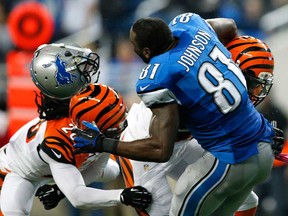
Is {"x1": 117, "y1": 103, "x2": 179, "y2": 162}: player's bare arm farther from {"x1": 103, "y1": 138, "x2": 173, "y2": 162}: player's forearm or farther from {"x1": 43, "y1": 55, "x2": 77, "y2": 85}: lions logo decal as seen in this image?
{"x1": 43, "y1": 55, "x2": 77, "y2": 85}: lions logo decal

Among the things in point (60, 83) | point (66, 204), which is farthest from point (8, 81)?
point (60, 83)

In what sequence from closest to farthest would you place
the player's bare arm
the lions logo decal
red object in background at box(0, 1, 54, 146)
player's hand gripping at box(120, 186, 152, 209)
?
the player's bare arm
player's hand gripping at box(120, 186, 152, 209)
the lions logo decal
red object in background at box(0, 1, 54, 146)

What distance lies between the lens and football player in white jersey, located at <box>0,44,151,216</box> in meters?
4.73

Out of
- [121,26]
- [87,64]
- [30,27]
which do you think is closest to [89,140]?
[87,64]

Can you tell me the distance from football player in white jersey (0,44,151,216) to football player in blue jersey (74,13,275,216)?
325 millimetres

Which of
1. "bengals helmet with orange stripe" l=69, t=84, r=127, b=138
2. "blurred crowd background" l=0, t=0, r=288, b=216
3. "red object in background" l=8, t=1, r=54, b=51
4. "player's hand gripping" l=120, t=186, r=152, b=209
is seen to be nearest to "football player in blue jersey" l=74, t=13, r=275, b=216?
"player's hand gripping" l=120, t=186, r=152, b=209

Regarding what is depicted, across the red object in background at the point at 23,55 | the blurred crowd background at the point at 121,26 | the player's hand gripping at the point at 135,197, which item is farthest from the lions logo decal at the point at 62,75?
the blurred crowd background at the point at 121,26

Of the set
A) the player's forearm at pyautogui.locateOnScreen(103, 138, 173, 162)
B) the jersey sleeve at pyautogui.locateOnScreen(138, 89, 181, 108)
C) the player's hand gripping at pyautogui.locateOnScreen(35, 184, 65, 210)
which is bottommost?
the player's hand gripping at pyautogui.locateOnScreen(35, 184, 65, 210)

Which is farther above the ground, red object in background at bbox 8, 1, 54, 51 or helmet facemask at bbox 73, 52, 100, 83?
helmet facemask at bbox 73, 52, 100, 83

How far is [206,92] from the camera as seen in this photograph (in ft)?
14.4

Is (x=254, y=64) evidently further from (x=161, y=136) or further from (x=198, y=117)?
(x=161, y=136)

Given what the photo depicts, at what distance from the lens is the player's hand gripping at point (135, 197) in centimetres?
459

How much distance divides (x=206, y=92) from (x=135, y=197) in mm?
631

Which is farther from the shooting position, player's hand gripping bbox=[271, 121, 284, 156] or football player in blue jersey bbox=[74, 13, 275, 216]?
player's hand gripping bbox=[271, 121, 284, 156]
